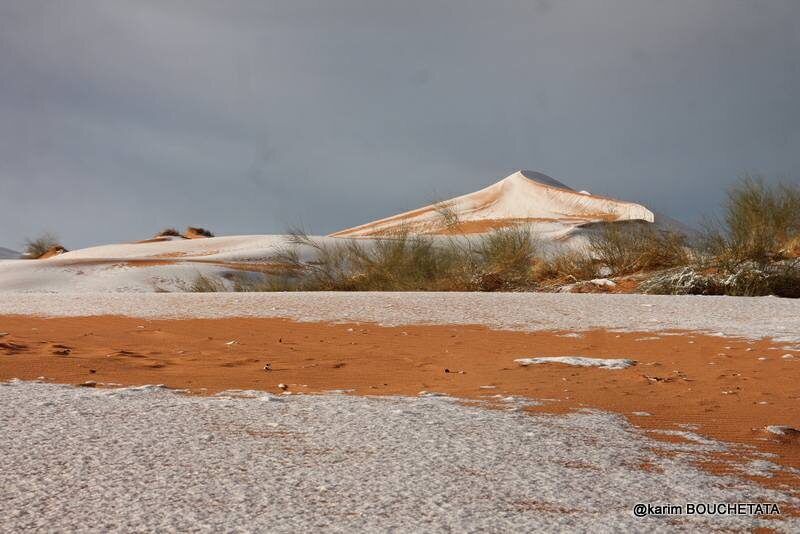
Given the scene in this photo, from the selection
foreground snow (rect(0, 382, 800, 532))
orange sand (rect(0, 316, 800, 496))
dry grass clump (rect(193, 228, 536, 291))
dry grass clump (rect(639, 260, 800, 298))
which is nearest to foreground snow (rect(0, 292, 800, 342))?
orange sand (rect(0, 316, 800, 496))

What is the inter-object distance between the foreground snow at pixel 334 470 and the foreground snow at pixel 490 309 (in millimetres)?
4771

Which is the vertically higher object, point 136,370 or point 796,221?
point 796,221

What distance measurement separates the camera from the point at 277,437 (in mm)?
3402

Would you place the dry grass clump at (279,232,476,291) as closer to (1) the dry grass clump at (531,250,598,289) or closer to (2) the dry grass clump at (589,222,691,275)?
(1) the dry grass clump at (531,250,598,289)

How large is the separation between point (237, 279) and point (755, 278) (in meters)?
13.6

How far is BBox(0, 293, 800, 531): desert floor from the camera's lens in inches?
96.2

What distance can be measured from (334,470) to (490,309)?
7.93 meters

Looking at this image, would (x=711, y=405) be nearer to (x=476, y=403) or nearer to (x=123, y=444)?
(x=476, y=403)

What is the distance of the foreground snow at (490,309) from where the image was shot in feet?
28.8

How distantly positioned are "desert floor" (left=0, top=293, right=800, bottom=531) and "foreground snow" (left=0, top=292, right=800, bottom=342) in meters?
0.42

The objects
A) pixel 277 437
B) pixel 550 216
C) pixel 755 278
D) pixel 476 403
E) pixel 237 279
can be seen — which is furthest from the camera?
pixel 550 216

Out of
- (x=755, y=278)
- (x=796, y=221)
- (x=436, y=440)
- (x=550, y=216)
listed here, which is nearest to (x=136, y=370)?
(x=436, y=440)

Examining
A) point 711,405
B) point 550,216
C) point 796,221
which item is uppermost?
point 550,216

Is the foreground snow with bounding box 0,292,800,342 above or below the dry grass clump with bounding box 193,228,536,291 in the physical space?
below
